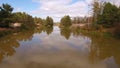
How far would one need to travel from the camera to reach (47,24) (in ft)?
372

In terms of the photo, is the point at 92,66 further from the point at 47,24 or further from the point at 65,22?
the point at 47,24

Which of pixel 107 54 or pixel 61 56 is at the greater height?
pixel 61 56

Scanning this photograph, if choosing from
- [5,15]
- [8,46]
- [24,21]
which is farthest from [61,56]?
[24,21]

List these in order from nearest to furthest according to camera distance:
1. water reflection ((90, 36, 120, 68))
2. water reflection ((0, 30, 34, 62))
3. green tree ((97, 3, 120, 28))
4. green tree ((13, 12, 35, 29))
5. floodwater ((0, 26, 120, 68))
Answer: floodwater ((0, 26, 120, 68)) < water reflection ((90, 36, 120, 68)) < water reflection ((0, 30, 34, 62)) < green tree ((97, 3, 120, 28)) < green tree ((13, 12, 35, 29))

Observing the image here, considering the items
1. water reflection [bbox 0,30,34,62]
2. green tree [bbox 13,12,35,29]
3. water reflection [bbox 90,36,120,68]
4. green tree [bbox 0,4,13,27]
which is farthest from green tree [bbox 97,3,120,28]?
green tree [bbox 13,12,35,29]

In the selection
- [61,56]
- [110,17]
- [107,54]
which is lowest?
[107,54]

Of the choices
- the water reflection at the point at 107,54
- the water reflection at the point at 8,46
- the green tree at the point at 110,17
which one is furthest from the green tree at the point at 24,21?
the water reflection at the point at 107,54

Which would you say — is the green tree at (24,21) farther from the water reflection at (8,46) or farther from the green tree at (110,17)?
the green tree at (110,17)

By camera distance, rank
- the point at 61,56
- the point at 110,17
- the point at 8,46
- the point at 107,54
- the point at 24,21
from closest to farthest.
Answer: the point at 61,56, the point at 107,54, the point at 8,46, the point at 110,17, the point at 24,21

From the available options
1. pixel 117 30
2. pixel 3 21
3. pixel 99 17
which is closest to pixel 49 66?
pixel 117 30

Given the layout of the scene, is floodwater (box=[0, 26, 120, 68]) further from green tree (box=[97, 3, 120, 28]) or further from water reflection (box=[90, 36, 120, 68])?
green tree (box=[97, 3, 120, 28])

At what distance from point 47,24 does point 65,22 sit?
1775cm

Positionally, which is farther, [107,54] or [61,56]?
[107,54]

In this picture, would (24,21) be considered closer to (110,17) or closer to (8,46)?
(110,17)
